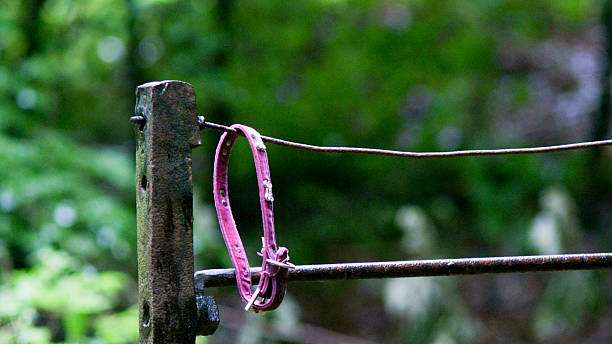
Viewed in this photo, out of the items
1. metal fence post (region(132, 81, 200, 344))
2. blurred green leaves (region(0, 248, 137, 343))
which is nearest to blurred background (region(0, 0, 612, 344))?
blurred green leaves (region(0, 248, 137, 343))

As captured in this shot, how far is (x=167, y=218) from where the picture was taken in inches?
26.7

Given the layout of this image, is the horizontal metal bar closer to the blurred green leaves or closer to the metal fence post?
the metal fence post

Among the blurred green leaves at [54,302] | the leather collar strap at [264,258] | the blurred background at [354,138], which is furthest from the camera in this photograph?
the blurred background at [354,138]

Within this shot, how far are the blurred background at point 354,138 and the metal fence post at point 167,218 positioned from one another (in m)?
1.79

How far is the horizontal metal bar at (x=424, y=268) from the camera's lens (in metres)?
0.68

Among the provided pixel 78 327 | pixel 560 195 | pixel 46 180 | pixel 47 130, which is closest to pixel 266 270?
pixel 78 327

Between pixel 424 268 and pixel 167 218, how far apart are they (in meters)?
0.28

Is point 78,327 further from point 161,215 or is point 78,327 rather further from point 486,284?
point 486,284

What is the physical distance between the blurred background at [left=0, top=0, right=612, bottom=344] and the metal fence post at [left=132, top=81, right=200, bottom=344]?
5.87 feet

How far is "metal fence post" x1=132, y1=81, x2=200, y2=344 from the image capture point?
669 millimetres

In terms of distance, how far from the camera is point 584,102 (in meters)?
5.38

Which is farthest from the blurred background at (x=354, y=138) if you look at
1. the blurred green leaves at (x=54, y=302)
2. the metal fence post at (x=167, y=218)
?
the metal fence post at (x=167, y=218)

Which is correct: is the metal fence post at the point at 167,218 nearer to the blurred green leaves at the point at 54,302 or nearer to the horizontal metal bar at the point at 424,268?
the horizontal metal bar at the point at 424,268

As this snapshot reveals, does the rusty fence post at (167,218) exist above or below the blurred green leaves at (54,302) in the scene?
above
